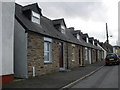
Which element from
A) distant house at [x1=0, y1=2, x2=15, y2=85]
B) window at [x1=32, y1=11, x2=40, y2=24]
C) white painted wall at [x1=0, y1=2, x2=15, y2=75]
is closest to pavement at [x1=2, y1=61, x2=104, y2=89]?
distant house at [x1=0, y1=2, x2=15, y2=85]

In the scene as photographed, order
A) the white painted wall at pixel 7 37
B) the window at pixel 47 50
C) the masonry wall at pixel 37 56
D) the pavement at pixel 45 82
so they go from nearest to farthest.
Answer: the pavement at pixel 45 82
the white painted wall at pixel 7 37
the masonry wall at pixel 37 56
the window at pixel 47 50

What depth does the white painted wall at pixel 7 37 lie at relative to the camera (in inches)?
356

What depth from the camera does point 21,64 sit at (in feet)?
36.1

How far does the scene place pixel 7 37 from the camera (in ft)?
30.7

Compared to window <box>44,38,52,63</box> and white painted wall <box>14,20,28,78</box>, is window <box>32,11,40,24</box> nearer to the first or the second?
window <box>44,38,52,63</box>

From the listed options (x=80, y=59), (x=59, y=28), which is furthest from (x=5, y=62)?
(x=80, y=59)

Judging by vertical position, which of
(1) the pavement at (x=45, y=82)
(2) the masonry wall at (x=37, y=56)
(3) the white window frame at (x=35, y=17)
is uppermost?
(3) the white window frame at (x=35, y=17)

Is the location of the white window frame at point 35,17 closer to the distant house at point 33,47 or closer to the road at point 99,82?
the distant house at point 33,47

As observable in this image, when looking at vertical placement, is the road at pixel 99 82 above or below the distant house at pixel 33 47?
below

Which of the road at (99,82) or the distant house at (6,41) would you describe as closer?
the road at (99,82)

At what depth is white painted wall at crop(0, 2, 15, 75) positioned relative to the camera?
9047 millimetres

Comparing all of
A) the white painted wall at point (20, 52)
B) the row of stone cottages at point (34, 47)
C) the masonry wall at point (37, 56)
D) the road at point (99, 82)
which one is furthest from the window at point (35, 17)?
the road at point (99, 82)

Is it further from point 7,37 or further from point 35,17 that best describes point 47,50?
point 7,37

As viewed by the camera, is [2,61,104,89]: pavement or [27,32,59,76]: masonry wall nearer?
[2,61,104,89]: pavement
